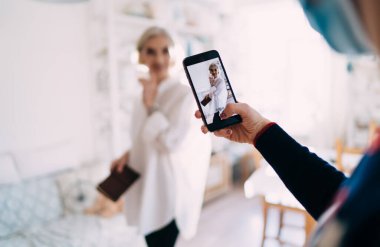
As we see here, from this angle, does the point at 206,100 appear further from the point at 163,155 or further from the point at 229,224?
the point at 229,224

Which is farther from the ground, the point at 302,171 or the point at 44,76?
the point at 44,76

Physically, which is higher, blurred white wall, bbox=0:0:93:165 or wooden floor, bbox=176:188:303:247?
blurred white wall, bbox=0:0:93:165

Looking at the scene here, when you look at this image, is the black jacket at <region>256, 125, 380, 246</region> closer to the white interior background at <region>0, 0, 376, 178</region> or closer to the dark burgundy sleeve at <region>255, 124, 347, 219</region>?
the dark burgundy sleeve at <region>255, 124, 347, 219</region>

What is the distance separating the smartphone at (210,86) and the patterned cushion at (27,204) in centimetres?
159

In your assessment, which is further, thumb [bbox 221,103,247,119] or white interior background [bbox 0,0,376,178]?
white interior background [bbox 0,0,376,178]

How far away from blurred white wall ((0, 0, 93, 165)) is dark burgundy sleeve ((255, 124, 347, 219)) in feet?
6.62

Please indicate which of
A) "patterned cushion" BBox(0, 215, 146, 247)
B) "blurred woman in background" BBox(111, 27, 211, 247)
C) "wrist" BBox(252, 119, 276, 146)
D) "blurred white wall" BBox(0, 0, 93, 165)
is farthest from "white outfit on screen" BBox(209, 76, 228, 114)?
A: "blurred white wall" BBox(0, 0, 93, 165)

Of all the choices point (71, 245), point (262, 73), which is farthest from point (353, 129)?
point (71, 245)

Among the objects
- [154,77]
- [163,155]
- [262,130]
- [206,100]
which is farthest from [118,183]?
[262,130]

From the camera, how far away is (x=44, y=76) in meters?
2.30

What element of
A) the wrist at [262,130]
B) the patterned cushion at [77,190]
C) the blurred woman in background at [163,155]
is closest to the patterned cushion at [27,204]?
the patterned cushion at [77,190]

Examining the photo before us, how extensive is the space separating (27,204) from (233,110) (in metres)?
1.67

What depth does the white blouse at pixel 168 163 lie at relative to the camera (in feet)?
4.68

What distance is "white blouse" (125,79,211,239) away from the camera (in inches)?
56.2
